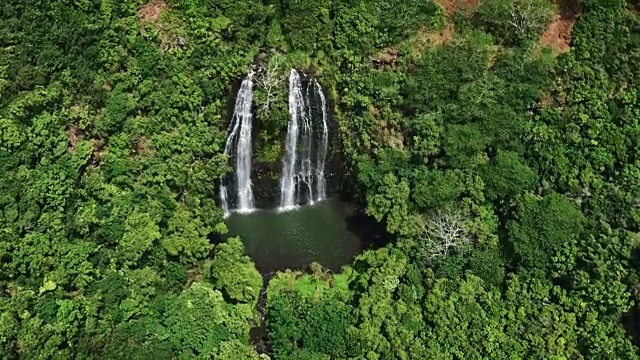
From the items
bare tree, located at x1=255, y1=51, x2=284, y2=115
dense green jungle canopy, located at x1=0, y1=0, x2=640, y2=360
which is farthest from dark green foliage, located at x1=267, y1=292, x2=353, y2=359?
bare tree, located at x1=255, y1=51, x2=284, y2=115

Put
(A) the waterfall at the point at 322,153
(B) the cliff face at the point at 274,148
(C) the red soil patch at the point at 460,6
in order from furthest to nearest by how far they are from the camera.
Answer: (A) the waterfall at the point at 322,153 → (C) the red soil patch at the point at 460,6 → (B) the cliff face at the point at 274,148

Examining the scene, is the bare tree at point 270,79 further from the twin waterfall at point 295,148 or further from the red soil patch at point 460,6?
Answer: the red soil patch at point 460,6

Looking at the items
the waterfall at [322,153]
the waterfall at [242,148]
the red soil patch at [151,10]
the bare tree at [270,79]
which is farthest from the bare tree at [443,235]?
the red soil patch at [151,10]

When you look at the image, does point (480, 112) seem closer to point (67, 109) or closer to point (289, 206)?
point (289, 206)

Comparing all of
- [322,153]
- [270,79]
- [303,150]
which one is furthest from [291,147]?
[270,79]

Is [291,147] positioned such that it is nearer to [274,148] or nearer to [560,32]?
[274,148]
